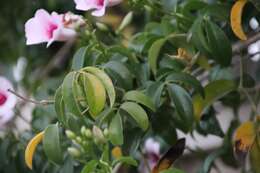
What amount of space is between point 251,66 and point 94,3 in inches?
32.0

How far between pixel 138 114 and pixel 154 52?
160 mm

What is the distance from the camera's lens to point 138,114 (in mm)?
835

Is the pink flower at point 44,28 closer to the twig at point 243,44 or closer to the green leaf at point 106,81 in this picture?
the green leaf at point 106,81

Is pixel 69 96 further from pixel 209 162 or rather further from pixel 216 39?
pixel 209 162

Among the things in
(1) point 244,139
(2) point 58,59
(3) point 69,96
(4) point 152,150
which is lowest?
(2) point 58,59

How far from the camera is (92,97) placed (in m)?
0.79

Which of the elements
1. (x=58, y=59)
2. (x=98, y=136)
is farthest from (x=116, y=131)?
(x=58, y=59)

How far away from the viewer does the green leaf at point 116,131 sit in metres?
0.82

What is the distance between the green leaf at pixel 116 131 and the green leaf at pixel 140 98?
0.04 metres

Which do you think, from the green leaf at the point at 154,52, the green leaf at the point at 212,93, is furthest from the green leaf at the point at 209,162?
the green leaf at the point at 154,52

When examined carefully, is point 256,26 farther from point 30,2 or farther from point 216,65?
point 30,2

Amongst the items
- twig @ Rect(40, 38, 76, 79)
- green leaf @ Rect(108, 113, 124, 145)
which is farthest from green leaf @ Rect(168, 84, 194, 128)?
twig @ Rect(40, 38, 76, 79)

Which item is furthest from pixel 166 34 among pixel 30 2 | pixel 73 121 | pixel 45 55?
pixel 45 55

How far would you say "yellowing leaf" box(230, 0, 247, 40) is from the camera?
0.89 meters
